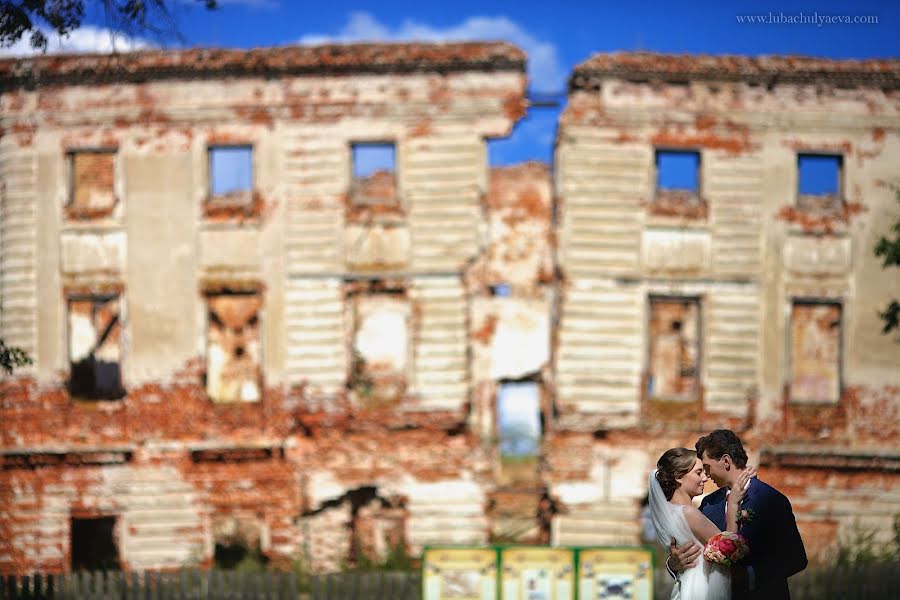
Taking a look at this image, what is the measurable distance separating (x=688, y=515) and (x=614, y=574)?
4792 millimetres

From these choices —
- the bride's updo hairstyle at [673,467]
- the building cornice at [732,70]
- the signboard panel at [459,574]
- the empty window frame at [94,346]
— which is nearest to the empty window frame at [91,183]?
the empty window frame at [94,346]

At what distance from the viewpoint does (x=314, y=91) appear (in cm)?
1377

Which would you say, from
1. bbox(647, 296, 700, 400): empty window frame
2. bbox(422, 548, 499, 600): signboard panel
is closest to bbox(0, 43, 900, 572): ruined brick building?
bbox(647, 296, 700, 400): empty window frame

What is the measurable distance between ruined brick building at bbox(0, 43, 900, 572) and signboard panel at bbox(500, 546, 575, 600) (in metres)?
4.01

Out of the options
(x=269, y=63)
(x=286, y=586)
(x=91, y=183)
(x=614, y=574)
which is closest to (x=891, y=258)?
(x=614, y=574)

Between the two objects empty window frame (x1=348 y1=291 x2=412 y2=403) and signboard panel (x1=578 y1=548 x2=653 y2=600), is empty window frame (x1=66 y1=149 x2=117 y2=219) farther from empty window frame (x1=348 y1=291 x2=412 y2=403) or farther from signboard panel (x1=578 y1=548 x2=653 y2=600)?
signboard panel (x1=578 y1=548 x2=653 y2=600)

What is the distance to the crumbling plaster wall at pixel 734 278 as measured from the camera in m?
13.4

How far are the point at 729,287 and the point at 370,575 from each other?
6934mm

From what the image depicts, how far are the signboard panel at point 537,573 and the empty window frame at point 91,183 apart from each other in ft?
28.3

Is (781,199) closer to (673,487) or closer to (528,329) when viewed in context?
(528,329)

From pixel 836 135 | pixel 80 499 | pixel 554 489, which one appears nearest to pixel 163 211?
pixel 80 499

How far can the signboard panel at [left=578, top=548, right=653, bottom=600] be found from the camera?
30.5 feet

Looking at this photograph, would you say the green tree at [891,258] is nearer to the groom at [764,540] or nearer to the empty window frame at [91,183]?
the groom at [764,540]

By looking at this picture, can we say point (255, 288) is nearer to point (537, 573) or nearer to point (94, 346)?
point (94, 346)
